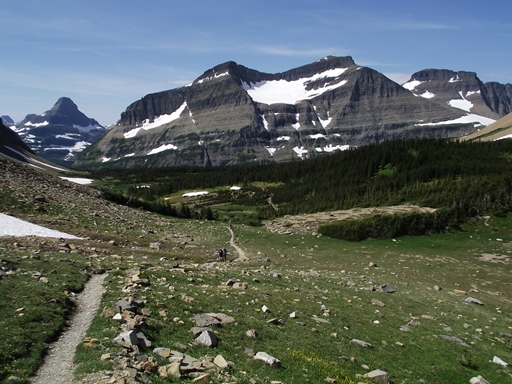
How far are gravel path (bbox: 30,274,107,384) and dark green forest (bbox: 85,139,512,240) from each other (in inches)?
1600

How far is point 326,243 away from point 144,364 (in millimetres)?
37988

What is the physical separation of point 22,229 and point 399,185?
262ft

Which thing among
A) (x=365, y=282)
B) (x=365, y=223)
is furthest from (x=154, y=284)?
(x=365, y=223)

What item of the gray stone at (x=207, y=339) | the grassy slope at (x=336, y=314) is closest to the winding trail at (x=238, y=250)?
the grassy slope at (x=336, y=314)

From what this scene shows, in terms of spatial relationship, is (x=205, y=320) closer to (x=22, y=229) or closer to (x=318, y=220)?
(x=22, y=229)

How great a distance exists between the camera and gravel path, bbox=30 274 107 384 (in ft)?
30.2

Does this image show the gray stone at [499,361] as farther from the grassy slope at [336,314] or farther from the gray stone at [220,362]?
the gray stone at [220,362]

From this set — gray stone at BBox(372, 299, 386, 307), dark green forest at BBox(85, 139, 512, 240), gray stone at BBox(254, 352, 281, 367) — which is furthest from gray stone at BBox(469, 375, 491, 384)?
dark green forest at BBox(85, 139, 512, 240)

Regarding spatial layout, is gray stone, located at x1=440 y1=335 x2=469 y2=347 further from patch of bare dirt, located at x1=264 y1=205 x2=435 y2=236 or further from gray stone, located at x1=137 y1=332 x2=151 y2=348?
patch of bare dirt, located at x1=264 y1=205 x2=435 y2=236

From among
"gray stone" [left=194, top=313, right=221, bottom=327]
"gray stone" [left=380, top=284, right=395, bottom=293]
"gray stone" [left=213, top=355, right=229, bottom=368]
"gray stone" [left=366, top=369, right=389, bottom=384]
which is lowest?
"gray stone" [left=380, top=284, right=395, bottom=293]

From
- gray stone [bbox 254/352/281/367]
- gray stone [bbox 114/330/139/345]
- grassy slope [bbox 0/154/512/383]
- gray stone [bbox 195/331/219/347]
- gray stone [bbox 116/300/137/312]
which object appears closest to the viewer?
gray stone [bbox 114/330/139/345]

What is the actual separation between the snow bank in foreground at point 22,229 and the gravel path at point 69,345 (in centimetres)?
1522

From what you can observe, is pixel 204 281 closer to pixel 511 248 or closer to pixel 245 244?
pixel 245 244

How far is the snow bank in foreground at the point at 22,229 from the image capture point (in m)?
27.2
